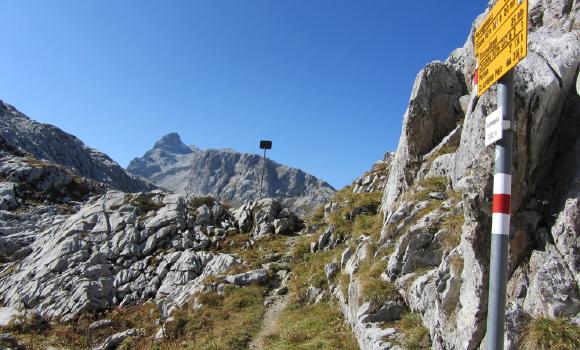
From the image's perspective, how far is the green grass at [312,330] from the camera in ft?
47.1

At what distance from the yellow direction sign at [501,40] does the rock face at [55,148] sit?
130m

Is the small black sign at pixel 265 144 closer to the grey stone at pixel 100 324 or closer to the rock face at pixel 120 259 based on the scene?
the rock face at pixel 120 259

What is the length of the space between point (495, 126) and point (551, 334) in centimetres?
414

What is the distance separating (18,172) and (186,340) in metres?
47.1

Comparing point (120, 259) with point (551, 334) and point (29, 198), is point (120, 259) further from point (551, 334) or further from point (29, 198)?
point (551, 334)

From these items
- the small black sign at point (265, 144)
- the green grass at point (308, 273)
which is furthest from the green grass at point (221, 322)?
the small black sign at point (265, 144)

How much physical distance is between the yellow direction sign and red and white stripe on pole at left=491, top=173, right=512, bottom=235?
1.47 m

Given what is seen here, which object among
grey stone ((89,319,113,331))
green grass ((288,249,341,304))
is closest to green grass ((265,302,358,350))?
green grass ((288,249,341,304))

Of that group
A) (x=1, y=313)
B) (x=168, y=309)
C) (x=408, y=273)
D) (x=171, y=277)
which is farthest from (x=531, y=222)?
(x=1, y=313)

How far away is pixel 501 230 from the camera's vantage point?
4.99m

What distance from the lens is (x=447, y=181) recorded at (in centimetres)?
1689

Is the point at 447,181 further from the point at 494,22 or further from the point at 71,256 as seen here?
the point at 71,256

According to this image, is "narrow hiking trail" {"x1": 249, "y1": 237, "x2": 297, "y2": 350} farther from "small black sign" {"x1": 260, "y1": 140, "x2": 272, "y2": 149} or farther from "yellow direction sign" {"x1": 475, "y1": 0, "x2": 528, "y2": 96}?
"small black sign" {"x1": 260, "y1": 140, "x2": 272, "y2": 149}

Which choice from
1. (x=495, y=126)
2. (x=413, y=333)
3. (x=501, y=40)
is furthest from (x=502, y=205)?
(x=413, y=333)
